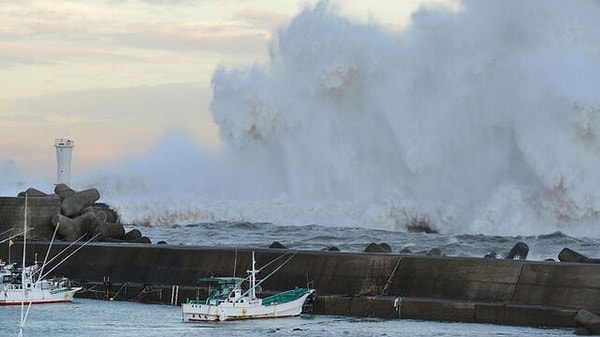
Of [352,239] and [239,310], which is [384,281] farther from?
[352,239]

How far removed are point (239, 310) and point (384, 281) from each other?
2.95 meters

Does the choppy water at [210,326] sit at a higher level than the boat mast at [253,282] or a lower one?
lower

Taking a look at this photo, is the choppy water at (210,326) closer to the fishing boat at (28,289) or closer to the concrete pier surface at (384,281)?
the concrete pier surface at (384,281)

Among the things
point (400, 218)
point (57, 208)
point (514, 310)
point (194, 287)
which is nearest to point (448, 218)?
point (400, 218)

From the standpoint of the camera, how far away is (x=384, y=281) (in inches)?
1046

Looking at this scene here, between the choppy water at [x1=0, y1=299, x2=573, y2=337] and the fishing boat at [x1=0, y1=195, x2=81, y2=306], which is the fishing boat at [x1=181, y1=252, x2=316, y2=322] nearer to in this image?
the choppy water at [x1=0, y1=299, x2=573, y2=337]

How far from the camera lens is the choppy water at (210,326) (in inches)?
916

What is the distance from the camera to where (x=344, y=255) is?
27516 millimetres

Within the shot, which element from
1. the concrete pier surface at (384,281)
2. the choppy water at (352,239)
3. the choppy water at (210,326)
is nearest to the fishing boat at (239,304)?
the choppy water at (210,326)

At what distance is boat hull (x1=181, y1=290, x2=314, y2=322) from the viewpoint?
25781 mm

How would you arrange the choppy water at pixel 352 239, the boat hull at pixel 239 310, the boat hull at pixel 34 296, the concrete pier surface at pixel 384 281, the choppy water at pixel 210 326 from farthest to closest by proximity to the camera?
the choppy water at pixel 352 239 → the boat hull at pixel 34 296 → the boat hull at pixel 239 310 → the concrete pier surface at pixel 384 281 → the choppy water at pixel 210 326

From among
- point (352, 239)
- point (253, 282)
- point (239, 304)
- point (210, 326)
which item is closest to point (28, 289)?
point (239, 304)

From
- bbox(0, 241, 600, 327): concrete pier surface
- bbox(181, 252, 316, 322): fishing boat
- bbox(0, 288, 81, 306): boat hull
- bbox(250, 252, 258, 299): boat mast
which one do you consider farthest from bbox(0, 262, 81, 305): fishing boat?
bbox(250, 252, 258, 299): boat mast

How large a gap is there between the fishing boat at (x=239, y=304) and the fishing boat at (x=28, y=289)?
174 inches
